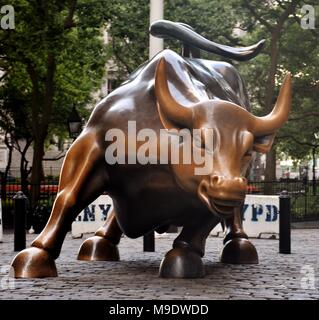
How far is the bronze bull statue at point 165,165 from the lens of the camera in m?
6.25

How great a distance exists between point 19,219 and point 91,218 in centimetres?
327

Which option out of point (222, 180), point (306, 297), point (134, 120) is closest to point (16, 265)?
point (134, 120)

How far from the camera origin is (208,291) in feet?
20.8

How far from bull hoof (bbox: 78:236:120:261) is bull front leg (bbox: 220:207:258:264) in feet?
5.14

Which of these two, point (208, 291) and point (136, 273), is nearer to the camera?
point (208, 291)

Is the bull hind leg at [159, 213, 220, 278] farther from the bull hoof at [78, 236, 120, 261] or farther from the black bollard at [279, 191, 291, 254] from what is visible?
the black bollard at [279, 191, 291, 254]

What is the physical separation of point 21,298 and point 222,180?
2.08m

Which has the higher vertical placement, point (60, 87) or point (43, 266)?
point (60, 87)

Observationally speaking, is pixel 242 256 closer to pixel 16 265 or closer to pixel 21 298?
pixel 16 265

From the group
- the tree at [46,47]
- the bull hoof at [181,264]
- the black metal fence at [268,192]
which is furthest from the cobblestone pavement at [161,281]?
the black metal fence at [268,192]

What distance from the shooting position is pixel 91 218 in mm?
13891

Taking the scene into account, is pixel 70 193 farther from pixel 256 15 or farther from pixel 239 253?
pixel 256 15

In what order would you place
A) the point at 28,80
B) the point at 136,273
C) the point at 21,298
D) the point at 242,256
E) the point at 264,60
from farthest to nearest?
the point at 264,60 < the point at 28,80 < the point at 242,256 < the point at 136,273 < the point at 21,298

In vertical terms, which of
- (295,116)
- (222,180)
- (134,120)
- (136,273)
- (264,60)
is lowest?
(136,273)
